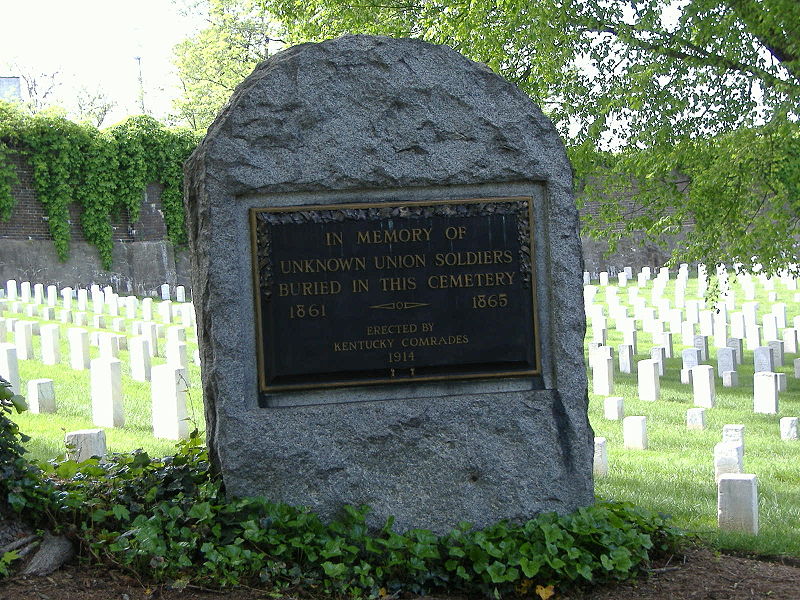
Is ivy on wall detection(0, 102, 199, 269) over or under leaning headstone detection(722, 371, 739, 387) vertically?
over

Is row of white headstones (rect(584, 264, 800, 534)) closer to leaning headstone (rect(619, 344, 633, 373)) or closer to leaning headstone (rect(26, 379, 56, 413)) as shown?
leaning headstone (rect(619, 344, 633, 373))

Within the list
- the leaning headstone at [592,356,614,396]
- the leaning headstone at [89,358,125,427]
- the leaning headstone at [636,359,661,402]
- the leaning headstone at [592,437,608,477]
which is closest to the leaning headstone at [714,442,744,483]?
the leaning headstone at [592,437,608,477]

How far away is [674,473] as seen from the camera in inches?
281

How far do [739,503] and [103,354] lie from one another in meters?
9.62

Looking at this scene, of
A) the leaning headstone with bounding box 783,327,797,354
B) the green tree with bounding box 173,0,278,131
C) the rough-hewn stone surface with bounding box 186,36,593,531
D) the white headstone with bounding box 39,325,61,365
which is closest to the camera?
the rough-hewn stone surface with bounding box 186,36,593,531

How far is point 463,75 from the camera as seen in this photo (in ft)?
15.9

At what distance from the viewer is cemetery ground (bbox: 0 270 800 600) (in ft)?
14.6

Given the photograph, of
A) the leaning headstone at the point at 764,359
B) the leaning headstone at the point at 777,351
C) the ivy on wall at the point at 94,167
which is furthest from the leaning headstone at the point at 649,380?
the ivy on wall at the point at 94,167

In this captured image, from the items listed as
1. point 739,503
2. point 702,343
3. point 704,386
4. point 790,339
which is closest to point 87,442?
point 739,503

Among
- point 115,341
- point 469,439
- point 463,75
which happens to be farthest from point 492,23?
point 469,439

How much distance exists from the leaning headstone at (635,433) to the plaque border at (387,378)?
349 cm

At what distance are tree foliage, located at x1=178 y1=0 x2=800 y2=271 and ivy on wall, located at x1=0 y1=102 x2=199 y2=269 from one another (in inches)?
760

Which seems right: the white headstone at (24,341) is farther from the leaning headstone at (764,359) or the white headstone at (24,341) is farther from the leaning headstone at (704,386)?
the leaning headstone at (764,359)

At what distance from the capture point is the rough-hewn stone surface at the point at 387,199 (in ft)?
15.4
